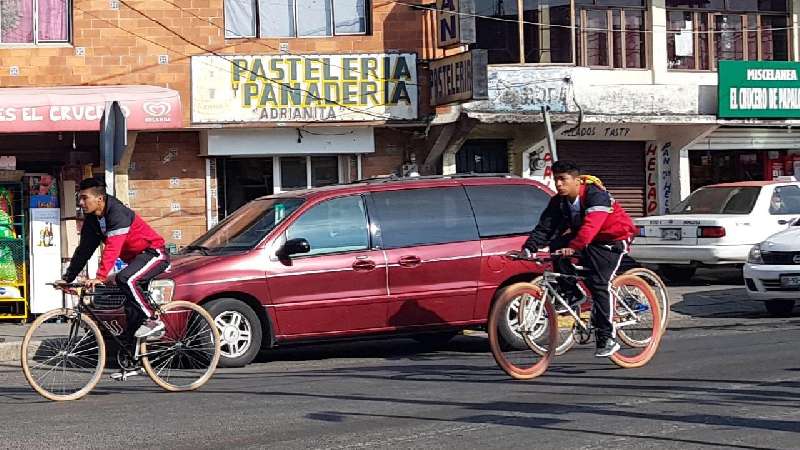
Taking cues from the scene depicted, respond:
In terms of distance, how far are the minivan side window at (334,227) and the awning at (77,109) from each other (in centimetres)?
520

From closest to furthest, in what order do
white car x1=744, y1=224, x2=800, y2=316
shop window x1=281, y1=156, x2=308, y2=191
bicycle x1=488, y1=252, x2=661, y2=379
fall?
bicycle x1=488, y1=252, x2=661, y2=379 → white car x1=744, y1=224, x2=800, y2=316 → shop window x1=281, y1=156, x2=308, y2=191

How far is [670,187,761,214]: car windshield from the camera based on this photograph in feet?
62.9

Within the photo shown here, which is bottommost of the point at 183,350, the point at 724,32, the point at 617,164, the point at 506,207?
the point at 183,350

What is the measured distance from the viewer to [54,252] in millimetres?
16641

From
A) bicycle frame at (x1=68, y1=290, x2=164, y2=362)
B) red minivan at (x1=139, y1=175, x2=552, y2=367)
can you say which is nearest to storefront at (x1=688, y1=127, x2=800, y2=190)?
red minivan at (x1=139, y1=175, x2=552, y2=367)

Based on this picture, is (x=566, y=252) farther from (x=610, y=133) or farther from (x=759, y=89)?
(x=759, y=89)

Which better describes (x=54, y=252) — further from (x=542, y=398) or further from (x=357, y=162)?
(x=542, y=398)

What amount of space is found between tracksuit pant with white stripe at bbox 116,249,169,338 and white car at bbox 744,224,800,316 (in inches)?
326

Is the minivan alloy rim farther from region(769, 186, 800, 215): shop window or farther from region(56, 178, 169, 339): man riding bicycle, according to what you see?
region(769, 186, 800, 215): shop window

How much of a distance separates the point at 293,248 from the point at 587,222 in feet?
9.87

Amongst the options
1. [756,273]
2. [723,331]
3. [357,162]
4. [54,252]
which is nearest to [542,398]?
[723,331]

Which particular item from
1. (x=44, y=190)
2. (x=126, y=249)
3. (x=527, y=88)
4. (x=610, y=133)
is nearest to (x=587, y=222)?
(x=126, y=249)

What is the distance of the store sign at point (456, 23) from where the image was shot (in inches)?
754

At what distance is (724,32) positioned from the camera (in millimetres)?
24219
